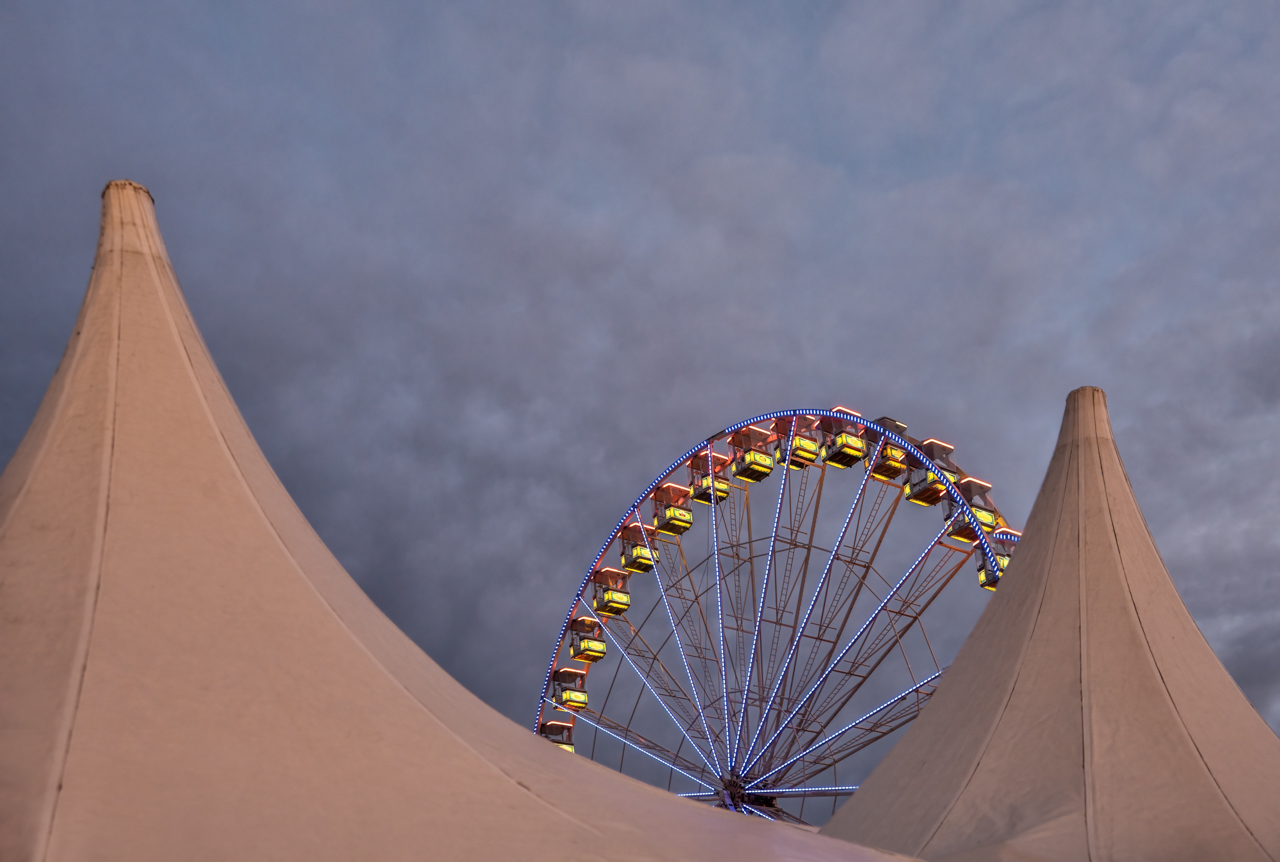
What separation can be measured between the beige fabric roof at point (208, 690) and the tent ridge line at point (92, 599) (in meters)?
0.01

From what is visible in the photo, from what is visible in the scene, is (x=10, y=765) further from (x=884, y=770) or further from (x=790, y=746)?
(x=790, y=746)

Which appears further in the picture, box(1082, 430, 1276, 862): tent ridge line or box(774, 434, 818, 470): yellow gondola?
box(774, 434, 818, 470): yellow gondola

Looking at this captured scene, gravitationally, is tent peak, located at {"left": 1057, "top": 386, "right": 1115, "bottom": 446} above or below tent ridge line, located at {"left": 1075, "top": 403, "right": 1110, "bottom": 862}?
above

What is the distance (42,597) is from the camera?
5.98 m

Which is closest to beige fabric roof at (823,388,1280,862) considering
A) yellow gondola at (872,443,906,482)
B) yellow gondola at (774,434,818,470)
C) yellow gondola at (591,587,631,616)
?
yellow gondola at (872,443,906,482)

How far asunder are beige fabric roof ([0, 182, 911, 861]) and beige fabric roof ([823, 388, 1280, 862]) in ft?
12.8

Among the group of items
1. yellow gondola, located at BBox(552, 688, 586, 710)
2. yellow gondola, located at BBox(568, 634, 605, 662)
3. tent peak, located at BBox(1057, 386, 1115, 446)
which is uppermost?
tent peak, located at BBox(1057, 386, 1115, 446)

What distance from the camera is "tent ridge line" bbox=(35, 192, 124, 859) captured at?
4.96m

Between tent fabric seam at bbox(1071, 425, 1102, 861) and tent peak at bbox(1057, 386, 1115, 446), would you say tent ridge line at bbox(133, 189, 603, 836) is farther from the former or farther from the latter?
tent peak at bbox(1057, 386, 1115, 446)

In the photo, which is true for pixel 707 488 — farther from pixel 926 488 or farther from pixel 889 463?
pixel 926 488

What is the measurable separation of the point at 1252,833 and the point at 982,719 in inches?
96.3

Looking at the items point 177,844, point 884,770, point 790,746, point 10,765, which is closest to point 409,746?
point 177,844

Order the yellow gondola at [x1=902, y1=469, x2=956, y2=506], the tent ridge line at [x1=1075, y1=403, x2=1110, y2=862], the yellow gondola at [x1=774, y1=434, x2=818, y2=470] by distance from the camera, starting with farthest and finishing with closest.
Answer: the yellow gondola at [x1=774, y1=434, x2=818, y2=470]
the yellow gondola at [x1=902, y1=469, x2=956, y2=506]
the tent ridge line at [x1=1075, y1=403, x2=1110, y2=862]

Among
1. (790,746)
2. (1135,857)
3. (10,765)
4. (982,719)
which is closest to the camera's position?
(10,765)
